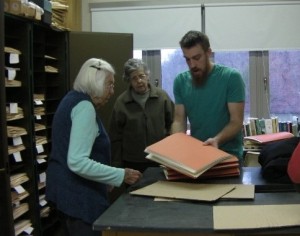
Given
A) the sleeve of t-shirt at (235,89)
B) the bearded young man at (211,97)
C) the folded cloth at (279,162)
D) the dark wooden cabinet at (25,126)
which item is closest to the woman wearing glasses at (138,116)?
the dark wooden cabinet at (25,126)

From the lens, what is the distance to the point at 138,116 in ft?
10.0

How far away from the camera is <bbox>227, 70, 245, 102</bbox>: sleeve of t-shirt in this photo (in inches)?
84.8

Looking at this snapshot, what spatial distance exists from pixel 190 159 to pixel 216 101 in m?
0.65

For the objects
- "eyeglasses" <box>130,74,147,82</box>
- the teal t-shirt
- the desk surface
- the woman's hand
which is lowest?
the desk surface

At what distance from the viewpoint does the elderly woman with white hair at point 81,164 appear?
4.88ft

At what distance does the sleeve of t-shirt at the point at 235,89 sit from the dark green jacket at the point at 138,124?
99 cm

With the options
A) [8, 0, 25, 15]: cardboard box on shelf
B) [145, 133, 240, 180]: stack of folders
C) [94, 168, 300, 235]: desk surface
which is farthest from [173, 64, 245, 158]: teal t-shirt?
[8, 0, 25, 15]: cardboard box on shelf

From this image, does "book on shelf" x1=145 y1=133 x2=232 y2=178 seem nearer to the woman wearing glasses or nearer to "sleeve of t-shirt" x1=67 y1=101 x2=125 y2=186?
"sleeve of t-shirt" x1=67 y1=101 x2=125 y2=186

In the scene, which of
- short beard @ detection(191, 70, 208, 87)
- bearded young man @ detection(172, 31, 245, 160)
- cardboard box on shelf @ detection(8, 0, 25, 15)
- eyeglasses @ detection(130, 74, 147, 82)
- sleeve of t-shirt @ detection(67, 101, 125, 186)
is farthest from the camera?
eyeglasses @ detection(130, 74, 147, 82)

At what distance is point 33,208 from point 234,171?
5.88 feet

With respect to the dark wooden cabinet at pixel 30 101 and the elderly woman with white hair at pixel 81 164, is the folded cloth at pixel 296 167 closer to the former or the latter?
the elderly woman with white hair at pixel 81 164

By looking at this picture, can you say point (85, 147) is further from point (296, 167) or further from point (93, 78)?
point (296, 167)

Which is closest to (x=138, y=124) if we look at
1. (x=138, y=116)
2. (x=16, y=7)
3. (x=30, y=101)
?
(x=138, y=116)

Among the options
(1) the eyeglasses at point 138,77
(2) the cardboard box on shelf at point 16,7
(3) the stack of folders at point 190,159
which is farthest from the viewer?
(1) the eyeglasses at point 138,77
